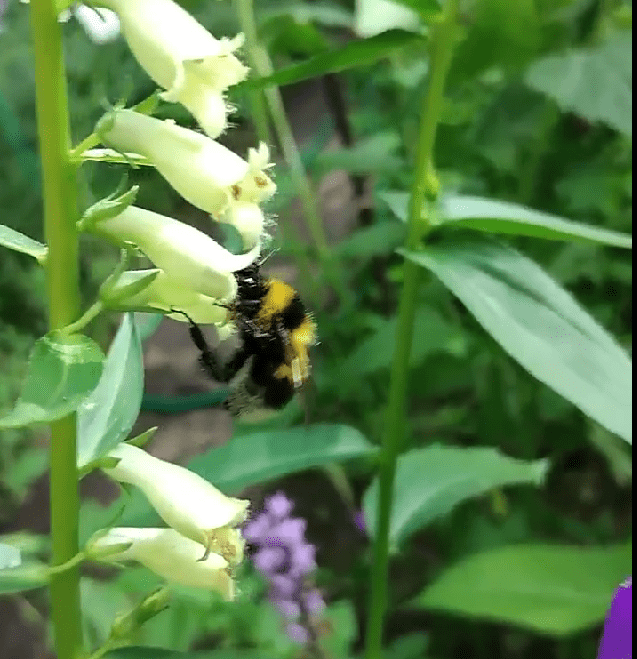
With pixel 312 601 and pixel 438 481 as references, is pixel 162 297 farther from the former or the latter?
pixel 312 601

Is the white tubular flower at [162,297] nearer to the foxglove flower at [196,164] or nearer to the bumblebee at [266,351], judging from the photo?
the foxglove flower at [196,164]

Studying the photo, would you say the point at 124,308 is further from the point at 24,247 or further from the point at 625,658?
the point at 625,658

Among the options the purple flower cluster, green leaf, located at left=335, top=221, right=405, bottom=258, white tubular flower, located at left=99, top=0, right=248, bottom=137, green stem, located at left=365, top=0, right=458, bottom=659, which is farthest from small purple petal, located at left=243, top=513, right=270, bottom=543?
white tubular flower, located at left=99, top=0, right=248, bottom=137

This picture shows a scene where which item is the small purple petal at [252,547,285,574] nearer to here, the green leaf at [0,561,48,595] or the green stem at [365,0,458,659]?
the green stem at [365,0,458,659]

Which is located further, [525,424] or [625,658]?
[525,424]

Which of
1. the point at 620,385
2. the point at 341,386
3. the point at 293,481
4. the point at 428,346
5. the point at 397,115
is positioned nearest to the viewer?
the point at 620,385

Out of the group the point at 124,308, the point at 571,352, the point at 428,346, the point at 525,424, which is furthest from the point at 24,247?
the point at 525,424

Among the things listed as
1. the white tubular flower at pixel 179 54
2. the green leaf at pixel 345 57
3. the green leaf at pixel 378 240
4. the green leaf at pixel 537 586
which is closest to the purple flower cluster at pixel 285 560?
the green leaf at pixel 537 586
